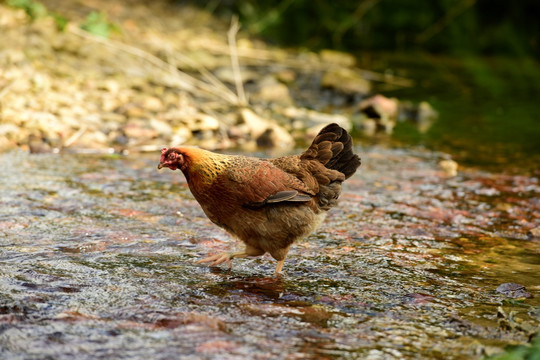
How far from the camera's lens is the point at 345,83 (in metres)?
15.0

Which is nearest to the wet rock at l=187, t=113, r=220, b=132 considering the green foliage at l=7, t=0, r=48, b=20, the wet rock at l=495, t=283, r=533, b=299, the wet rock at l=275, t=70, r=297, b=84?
the green foliage at l=7, t=0, r=48, b=20

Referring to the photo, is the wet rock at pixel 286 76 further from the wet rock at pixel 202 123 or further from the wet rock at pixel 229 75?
the wet rock at pixel 202 123

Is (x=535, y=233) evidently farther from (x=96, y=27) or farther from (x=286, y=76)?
(x=96, y=27)

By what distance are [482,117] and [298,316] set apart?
390 inches

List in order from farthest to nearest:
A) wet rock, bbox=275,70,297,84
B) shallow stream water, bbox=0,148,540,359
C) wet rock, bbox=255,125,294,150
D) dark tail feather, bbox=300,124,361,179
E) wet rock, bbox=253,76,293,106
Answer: wet rock, bbox=275,70,297,84, wet rock, bbox=253,76,293,106, wet rock, bbox=255,125,294,150, dark tail feather, bbox=300,124,361,179, shallow stream water, bbox=0,148,540,359

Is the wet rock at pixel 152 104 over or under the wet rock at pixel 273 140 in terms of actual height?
over

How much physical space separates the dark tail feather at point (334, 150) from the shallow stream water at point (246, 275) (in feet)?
2.40

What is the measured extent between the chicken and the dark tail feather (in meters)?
0.27

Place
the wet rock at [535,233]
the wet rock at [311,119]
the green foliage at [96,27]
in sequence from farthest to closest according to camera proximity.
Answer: the green foliage at [96,27] → the wet rock at [311,119] → the wet rock at [535,233]

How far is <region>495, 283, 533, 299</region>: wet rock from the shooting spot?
5.10m

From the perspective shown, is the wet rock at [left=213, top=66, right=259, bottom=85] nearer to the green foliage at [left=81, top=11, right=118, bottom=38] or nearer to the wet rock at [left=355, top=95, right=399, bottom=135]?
the green foliage at [left=81, top=11, right=118, bottom=38]

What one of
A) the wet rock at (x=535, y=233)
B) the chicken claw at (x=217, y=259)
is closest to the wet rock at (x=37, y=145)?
the chicken claw at (x=217, y=259)

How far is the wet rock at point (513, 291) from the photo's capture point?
510 cm

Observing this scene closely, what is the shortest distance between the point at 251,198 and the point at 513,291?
2043 millimetres
